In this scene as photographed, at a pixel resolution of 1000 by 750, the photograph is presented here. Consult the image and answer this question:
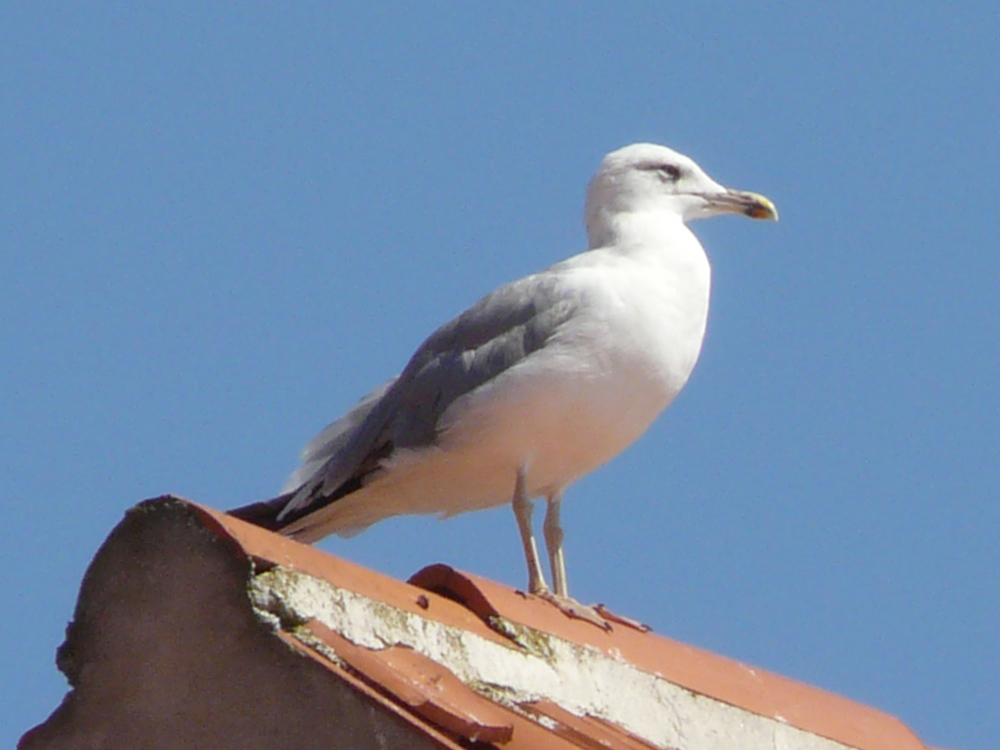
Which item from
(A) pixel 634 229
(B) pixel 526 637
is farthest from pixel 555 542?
(B) pixel 526 637

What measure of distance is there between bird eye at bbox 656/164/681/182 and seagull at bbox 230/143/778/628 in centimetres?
47

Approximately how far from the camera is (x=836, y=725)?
4.93 m

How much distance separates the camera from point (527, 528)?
662 centimetres

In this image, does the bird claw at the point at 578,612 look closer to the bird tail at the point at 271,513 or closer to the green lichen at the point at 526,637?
the green lichen at the point at 526,637

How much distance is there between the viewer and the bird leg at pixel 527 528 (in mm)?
6457

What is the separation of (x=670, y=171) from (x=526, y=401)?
5.33 feet

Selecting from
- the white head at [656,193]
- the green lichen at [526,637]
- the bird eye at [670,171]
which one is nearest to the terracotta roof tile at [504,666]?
the green lichen at [526,637]

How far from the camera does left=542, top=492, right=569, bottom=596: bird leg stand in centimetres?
679

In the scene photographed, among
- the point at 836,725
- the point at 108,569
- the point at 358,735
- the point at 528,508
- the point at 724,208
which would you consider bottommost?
the point at 358,735

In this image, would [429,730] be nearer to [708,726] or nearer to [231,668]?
[231,668]

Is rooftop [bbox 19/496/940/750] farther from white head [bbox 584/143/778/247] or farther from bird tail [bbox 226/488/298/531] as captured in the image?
white head [bbox 584/143/778/247]

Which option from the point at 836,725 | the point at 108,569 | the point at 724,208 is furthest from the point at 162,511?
the point at 724,208

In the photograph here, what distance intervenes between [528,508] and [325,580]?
3062 mm

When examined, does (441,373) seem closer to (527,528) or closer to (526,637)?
(527,528)
